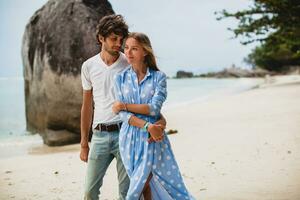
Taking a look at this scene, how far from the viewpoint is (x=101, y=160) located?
3.14 meters

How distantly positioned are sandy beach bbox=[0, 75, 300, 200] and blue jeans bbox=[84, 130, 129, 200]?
50.6 inches

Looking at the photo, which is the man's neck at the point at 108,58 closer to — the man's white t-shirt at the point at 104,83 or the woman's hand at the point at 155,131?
the man's white t-shirt at the point at 104,83

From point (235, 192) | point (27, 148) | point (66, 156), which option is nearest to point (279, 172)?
point (235, 192)

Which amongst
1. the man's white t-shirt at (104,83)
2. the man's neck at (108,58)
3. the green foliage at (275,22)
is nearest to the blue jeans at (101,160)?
the man's white t-shirt at (104,83)

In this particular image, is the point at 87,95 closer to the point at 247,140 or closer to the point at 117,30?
the point at 117,30

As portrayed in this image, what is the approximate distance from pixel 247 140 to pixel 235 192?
2847 mm

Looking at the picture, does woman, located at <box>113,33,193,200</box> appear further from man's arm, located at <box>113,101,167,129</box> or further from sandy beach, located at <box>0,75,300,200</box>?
sandy beach, located at <box>0,75,300,200</box>

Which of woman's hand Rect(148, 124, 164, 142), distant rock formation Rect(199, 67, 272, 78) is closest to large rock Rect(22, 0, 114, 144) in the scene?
woman's hand Rect(148, 124, 164, 142)

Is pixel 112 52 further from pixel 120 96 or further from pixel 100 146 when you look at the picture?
pixel 100 146

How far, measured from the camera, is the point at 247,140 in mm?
7102

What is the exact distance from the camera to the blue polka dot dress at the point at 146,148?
289 centimetres

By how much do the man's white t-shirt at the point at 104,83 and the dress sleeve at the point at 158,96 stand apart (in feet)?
1.10

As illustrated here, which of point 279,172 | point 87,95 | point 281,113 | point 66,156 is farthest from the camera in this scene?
point 281,113

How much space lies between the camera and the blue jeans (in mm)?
3109
